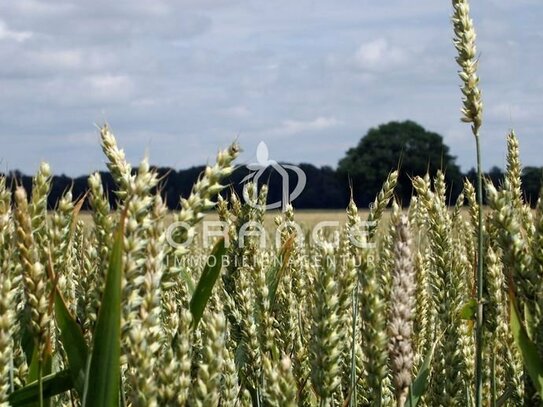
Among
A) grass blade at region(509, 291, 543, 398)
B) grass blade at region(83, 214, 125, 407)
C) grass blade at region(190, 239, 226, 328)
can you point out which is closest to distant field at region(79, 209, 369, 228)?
grass blade at region(190, 239, 226, 328)

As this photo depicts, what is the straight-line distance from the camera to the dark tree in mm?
65812

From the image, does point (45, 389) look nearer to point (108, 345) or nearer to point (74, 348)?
point (74, 348)

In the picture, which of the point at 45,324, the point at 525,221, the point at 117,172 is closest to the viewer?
the point at 45,324

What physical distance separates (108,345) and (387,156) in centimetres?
6841

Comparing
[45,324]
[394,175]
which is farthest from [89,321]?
[394,175]

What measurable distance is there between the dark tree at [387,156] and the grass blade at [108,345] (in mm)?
63003

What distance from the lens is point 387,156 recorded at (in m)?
69.1

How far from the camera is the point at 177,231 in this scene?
1639 millimetres

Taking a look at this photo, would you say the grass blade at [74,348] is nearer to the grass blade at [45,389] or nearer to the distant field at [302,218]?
the grass blade at [45,389]

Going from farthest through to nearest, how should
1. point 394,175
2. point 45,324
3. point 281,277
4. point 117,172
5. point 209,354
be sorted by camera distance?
point 394,175
point 281,277
point 117,172
point 45,324
point 209,354

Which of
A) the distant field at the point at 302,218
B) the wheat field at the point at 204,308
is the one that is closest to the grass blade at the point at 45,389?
the wheat field at the point at 204,308

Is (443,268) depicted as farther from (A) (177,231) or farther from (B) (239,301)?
(A) (177,231)

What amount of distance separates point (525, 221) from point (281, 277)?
78 centimetres

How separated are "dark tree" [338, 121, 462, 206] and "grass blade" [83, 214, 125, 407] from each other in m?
63.0
